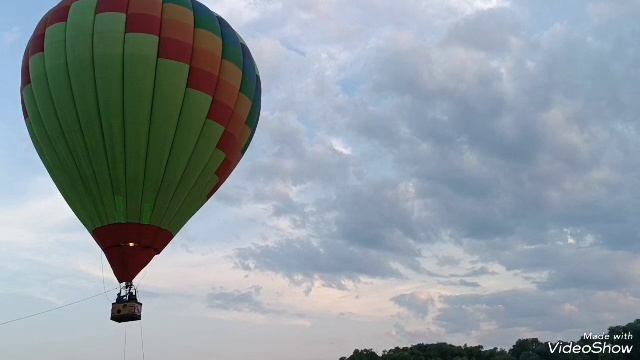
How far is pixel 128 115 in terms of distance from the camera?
27031 millimetres

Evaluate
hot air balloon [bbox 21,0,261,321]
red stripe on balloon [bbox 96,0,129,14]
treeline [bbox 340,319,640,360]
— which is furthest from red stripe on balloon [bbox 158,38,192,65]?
treeline [bbox 340,319,640,360]

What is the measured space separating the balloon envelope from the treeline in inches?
1773

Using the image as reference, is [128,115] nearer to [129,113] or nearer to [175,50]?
[129,113]

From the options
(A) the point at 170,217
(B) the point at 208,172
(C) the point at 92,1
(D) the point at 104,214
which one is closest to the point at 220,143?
(B) the point at 208,172

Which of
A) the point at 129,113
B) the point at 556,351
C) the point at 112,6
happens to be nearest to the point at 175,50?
the point at 112,6

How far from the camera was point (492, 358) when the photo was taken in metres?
67.8

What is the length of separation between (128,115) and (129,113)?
91 millimetres

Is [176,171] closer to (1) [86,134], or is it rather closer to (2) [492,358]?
(1) [86,134]

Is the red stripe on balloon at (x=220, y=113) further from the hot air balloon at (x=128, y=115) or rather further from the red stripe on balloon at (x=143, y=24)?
the red stripe on balloon at (x=143, y=24)

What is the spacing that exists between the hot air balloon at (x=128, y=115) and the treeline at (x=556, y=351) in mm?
45019

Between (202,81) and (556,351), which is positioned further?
(556,351)

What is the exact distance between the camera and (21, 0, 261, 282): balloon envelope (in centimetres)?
2697

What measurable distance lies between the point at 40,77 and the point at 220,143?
799 centimetres

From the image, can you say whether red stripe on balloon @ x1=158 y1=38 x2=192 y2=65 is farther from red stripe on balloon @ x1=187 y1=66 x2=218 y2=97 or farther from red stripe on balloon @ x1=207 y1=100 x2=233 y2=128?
red stripe on balloon @ x1=207 y1=100 x2=233 y2=128
